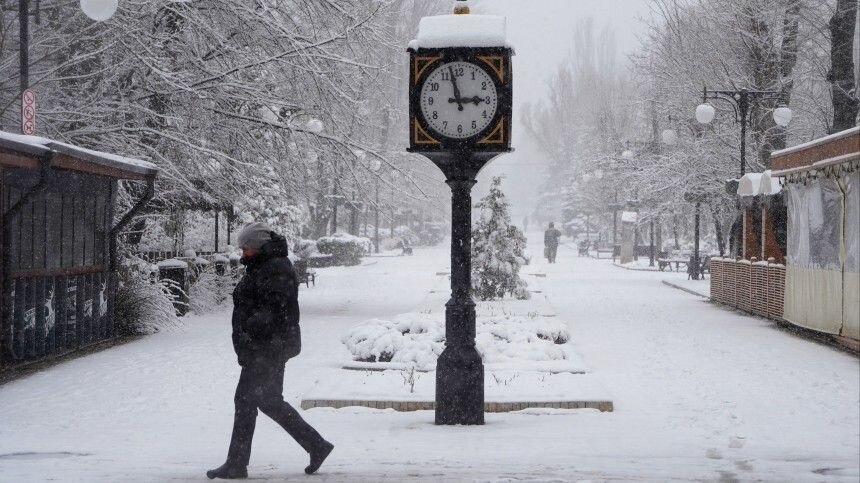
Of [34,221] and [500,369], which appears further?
[34,221]

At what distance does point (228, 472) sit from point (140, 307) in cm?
1187

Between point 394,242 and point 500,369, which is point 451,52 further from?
point 394,242

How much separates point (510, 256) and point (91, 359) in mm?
11707

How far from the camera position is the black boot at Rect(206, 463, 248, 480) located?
7.22 m

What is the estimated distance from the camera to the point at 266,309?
7.08m

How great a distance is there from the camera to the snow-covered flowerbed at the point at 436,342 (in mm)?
13344

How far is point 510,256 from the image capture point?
80.7 feet

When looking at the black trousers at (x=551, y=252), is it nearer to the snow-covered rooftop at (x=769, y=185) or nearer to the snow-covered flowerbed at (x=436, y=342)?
the snow-covered rooftop at (x=769, y=185)

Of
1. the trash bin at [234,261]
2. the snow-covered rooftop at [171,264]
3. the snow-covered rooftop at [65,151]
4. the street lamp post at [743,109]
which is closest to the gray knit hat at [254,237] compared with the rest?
the snow-covered rooftop at [65,151]

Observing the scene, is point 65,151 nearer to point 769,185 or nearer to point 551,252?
point 769,185

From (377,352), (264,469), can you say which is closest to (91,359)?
(377,352)

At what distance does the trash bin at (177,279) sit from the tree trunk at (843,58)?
39.6 ft

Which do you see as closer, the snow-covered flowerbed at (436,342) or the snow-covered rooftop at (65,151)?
the snow-covered rooftop at (65,151)

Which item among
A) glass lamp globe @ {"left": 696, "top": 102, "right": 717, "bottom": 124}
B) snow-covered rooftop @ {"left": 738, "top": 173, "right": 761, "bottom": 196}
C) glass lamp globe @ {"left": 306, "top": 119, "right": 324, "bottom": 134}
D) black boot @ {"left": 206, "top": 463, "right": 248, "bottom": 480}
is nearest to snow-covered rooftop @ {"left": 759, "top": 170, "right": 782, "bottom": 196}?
snow-covered rooftop @ {"left": 738, "top": 173, "right": 761, "bottom": 196}
